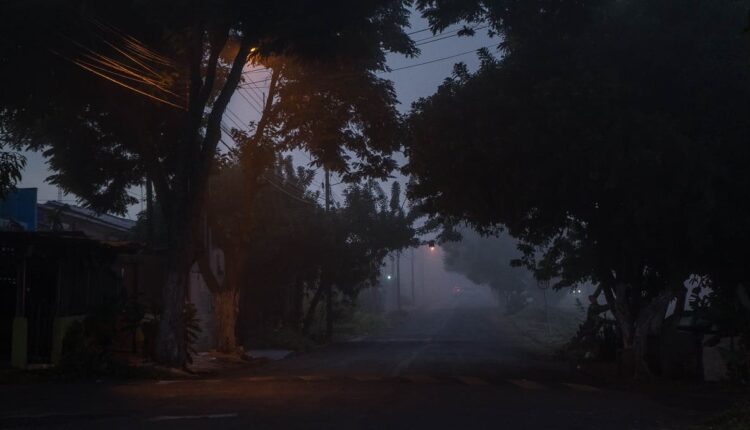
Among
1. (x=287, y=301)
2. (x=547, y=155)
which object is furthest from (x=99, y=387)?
(x=287, y=301)

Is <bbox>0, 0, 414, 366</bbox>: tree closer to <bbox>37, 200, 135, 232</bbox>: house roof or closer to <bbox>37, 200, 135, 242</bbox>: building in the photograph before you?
<bbox>37, 200, 135, 232</bbox>: house roof

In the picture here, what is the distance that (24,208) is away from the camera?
27953 mm

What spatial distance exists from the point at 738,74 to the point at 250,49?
34.9 feet

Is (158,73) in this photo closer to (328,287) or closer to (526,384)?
(526,384)

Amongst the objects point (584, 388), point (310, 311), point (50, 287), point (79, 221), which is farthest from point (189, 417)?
point (310, 311)

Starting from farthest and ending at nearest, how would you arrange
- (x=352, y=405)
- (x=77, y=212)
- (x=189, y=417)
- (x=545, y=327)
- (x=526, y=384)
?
(x=545, y=327) → (x=77, y=212) → (x=526, y=384) → (x=352, y=405) → (x=189, y=417)

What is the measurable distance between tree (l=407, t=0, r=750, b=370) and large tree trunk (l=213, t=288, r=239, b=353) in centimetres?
966

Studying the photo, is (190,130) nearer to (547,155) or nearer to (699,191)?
(547,155)

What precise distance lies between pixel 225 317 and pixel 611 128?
15.4 metres

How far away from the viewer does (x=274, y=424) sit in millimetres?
11297

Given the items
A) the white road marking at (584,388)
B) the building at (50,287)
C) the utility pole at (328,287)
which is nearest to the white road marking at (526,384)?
the white road marking at (584,388)

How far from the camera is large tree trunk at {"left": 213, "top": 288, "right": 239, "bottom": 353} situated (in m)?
28.0

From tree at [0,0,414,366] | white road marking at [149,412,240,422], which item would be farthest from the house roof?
white road marking at [149,412,240,422]

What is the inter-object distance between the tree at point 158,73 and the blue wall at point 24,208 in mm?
3917
